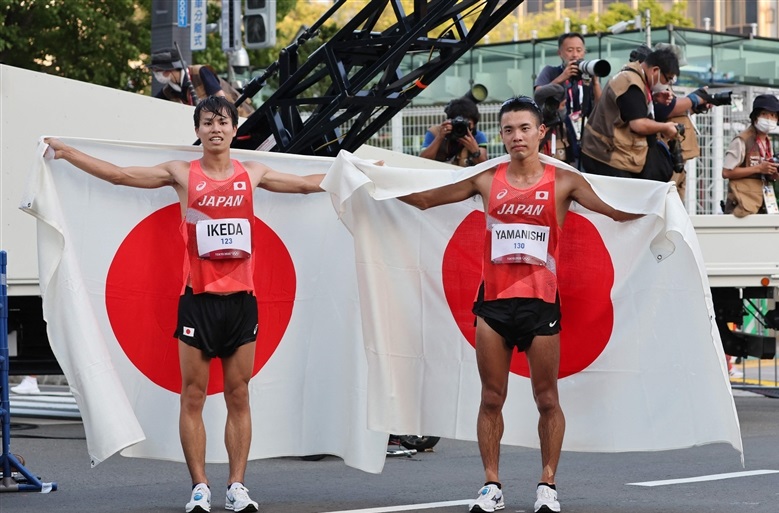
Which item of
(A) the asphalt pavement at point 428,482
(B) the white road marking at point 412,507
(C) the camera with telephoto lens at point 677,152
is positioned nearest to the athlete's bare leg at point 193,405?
(A) the asphalt pavement at point 428,482

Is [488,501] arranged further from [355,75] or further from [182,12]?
[182,12]

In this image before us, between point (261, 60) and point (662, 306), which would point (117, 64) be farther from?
point (662, 306)

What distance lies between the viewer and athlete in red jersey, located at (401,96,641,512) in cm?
754

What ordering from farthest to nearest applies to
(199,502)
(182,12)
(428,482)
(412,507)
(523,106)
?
(182,12) → (428,482) → (412,507) → (523,106) → (199,502)

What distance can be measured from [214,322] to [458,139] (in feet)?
18.7

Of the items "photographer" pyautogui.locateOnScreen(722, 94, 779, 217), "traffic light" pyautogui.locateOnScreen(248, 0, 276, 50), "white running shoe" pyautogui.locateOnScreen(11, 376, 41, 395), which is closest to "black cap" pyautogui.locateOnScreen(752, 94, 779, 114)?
"photographer" pyautogui.locateOnScreen(722, 94, 779, 217)

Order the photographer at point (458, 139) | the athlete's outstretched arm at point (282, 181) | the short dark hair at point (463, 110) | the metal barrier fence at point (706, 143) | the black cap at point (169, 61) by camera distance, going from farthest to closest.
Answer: the metal barrier fence at point (706, 143) < the black cap at point (169, 61) < the short dark hair at point (463, 110) < the photographer at point (458, 139) < the athlete's outstretched arm at point (282, 181)

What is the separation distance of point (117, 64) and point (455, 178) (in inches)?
776

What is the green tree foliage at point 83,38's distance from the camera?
25.4 metres

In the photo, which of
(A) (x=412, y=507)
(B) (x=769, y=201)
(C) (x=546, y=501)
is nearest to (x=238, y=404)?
(A) (x=412, y=507)

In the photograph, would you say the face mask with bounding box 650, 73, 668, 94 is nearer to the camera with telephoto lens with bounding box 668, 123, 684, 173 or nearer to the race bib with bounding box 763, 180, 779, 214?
the camera with telephoto lens with bounding box 668, 123, 684, 173

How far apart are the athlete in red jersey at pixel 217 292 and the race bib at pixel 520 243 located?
4.21 feet

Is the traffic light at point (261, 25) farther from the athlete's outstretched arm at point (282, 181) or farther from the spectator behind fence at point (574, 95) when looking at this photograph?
the athlete's outstretched arm at point (282, 181)

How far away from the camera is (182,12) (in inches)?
667
